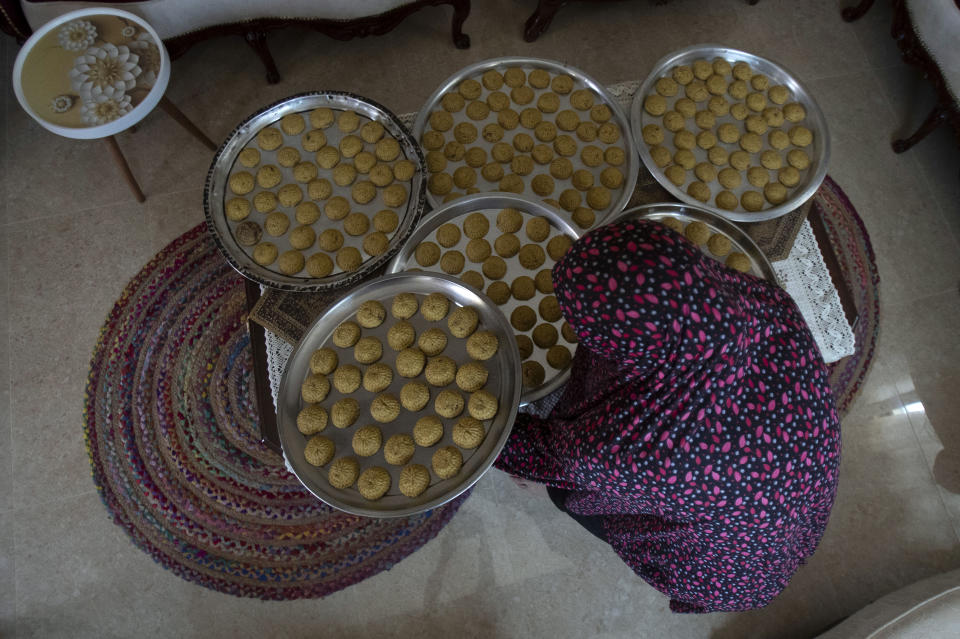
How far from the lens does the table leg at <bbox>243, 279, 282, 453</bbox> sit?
1.63m

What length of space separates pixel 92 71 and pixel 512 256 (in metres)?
1.66

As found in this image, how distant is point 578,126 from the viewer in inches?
74.6

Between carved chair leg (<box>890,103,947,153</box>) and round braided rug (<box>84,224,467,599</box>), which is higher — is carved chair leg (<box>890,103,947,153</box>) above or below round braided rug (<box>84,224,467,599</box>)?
above

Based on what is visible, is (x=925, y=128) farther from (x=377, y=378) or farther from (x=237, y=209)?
(x=237, y=209)

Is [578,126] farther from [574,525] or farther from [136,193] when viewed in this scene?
[136,193]

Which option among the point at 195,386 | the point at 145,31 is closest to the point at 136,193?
the point at 145,31

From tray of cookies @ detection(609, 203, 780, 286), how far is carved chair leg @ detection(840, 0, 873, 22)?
6.64 feet

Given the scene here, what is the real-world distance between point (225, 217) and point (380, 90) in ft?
4.18

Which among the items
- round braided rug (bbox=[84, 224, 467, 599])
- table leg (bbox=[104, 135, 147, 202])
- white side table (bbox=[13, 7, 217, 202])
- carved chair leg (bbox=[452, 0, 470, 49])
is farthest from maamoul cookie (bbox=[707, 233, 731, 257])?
table leg (bbox=[104, 135, 147, 202])

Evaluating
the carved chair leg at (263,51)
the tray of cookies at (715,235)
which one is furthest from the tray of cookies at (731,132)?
the carved chair leg at (263,51)

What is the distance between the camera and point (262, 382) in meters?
1.66

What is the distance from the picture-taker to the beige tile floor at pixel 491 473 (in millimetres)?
2113

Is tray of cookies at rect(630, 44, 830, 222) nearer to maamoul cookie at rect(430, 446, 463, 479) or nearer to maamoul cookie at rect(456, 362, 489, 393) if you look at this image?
maamoul cookie at rect(456, 362, 489, 393)

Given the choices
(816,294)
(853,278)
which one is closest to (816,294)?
(816,294)
